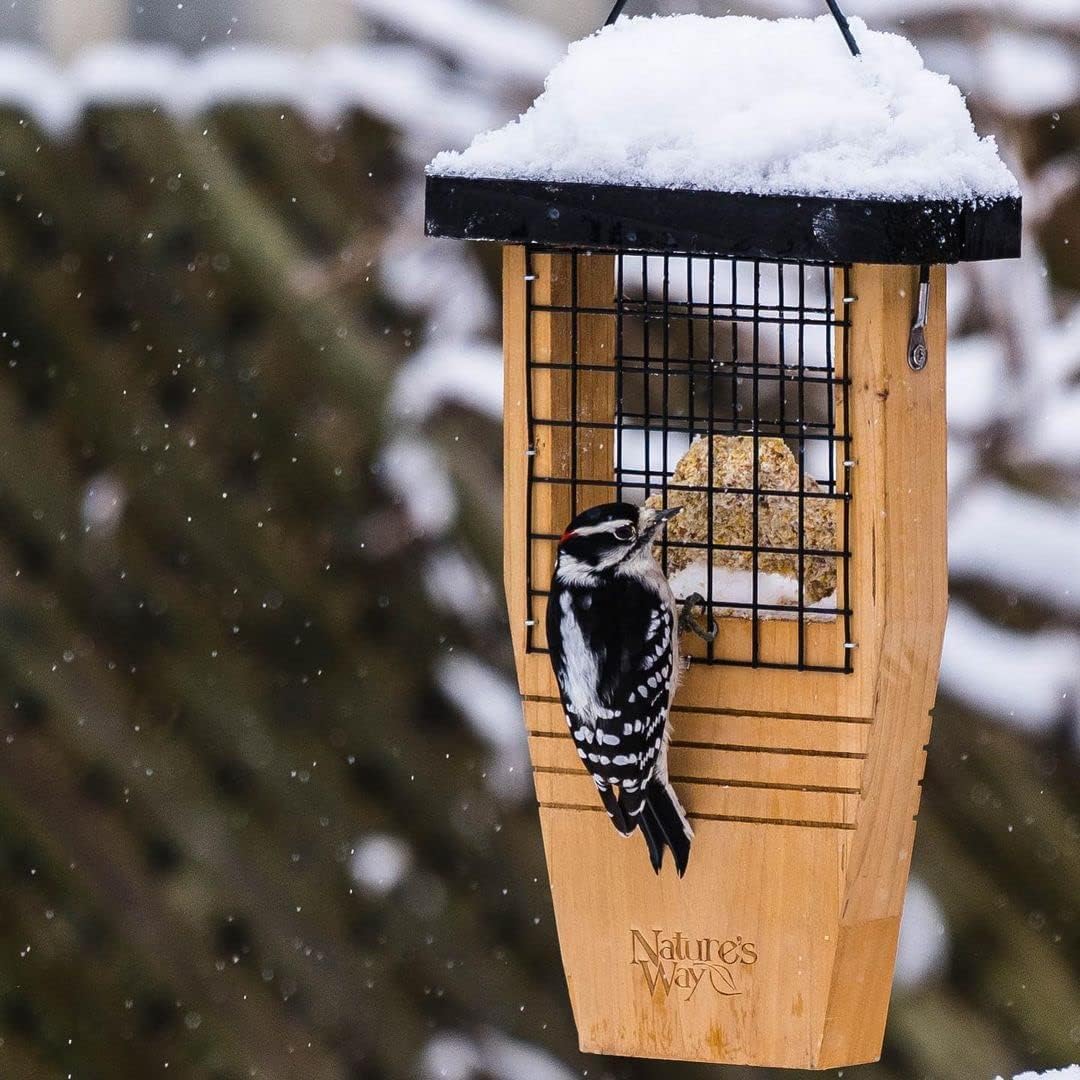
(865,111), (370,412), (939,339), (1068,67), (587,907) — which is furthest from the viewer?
(370,412)

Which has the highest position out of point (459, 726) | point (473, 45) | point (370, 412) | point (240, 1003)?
point (473, 45)

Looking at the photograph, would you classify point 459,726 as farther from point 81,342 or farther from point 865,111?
point 865,111

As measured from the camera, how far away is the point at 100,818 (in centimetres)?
327

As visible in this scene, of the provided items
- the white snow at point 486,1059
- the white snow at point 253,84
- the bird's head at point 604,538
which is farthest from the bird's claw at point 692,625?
the white snow at point 486,1059

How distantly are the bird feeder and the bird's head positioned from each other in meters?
0.13

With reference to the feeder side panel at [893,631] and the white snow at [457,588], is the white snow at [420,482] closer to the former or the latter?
the white snow at [457,588]

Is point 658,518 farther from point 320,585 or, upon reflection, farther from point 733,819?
point 320,585

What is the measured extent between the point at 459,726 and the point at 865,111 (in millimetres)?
1766

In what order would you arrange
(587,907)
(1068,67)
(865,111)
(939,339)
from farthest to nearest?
(1068,67) < (587,907) < (939,339) < (865,111)

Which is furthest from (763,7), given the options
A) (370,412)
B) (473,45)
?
(370,412)

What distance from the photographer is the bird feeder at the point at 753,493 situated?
1.69 meters

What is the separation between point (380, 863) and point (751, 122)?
191 centimetres

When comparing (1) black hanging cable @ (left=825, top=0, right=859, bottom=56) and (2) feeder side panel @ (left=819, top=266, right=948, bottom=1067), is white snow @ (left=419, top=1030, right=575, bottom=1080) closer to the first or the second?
(2) feeder side panel @ (left=819, top=266, right=948, bottom=1067)

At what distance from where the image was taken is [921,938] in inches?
118
